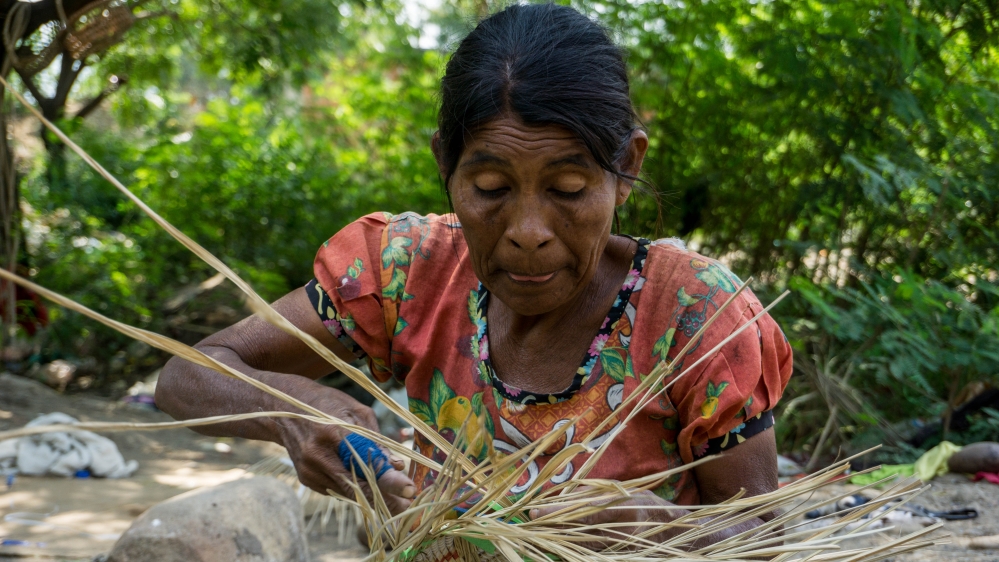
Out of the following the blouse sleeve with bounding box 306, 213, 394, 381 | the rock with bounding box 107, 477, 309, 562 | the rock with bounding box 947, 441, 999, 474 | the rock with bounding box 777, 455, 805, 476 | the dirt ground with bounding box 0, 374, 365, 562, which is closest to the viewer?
the blouse sleeve with bounding box 306, 213, 394, 381

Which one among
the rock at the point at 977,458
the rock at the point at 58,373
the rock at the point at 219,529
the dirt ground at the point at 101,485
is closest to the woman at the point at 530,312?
the rock at the point at 219,529

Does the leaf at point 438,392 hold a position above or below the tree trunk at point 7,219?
below

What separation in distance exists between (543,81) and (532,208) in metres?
0.21

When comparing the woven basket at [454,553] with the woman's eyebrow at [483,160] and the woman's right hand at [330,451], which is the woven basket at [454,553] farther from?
the woman's eyebrow at [483,160]

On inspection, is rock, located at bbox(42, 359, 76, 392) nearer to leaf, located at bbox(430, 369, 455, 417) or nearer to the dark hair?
leaf, located at bbox(430, 369, 455, 417)

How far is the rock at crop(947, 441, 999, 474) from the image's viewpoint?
10.1 ft

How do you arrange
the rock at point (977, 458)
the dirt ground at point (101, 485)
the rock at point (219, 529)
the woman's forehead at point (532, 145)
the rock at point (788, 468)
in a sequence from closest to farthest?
1. the woman's forehead at point (532, 145)
2. the rock at point (219, 529)
3. the rock at point (977, 458)
4. the dirt ground at point (101, 485)
5. the rock at point (788, 468)

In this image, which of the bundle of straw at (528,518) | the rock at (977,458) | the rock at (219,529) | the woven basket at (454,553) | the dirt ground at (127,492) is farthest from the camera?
the rock at (977,458)

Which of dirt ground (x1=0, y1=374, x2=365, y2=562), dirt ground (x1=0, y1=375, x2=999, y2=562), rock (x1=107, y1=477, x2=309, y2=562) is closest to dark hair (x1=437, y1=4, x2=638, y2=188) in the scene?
dirt ground (x1=0, y1=375, x2=999, y2=562)

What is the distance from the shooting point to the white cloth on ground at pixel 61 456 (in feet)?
13.3

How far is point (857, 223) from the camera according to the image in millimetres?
4281

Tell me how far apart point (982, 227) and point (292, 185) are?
4389 mm

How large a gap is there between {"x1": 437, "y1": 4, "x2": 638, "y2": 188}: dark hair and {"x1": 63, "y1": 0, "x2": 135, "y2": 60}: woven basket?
10.7 ft

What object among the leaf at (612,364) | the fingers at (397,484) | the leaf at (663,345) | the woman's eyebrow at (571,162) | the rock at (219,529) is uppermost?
the woman's eyebrow at (571,162)
